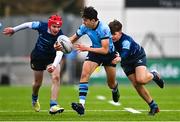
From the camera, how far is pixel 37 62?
16.9 metres

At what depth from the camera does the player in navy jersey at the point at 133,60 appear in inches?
629

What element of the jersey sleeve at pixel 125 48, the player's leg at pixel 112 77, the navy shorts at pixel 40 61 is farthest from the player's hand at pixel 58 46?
the player's leg at pixel 112 77

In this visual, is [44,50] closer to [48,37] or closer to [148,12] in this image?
[48,37]

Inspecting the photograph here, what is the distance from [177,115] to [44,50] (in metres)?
3.12

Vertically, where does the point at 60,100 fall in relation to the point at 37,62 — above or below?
below

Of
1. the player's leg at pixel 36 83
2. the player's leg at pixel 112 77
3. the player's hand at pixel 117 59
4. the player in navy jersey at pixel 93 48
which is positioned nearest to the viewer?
the player in navy jersey at pixel 93 48

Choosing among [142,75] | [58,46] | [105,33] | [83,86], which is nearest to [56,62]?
[58,46]

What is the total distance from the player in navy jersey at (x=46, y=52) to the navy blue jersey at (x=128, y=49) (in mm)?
1224

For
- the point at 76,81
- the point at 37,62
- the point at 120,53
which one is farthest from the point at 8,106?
the point at 76,81

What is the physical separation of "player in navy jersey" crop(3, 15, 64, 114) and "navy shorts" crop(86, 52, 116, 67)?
2.17 ft

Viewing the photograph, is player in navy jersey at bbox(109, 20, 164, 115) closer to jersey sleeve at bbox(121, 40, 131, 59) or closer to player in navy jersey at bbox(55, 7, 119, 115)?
jersey sleeve at bbox(121, 40, 131, 59)

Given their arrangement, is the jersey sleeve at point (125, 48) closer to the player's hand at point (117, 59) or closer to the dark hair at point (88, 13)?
the player's hand at point (117, 59)

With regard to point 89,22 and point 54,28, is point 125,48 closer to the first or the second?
point 89,22

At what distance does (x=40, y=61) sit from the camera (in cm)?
1678
